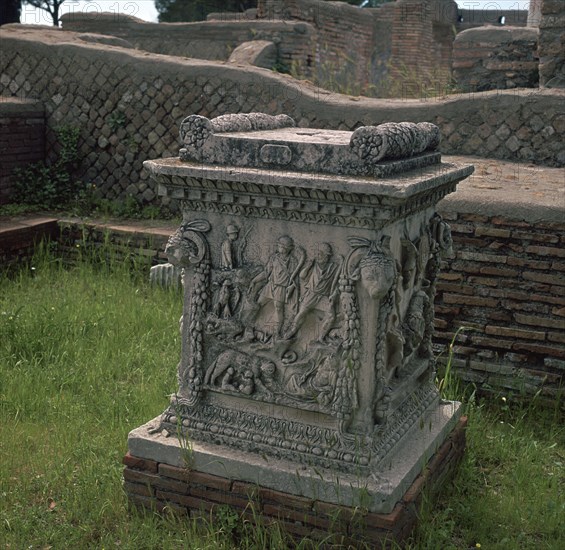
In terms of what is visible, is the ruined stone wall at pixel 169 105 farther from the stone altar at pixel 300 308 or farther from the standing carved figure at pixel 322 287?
the standing carved figure at pixel 322 287

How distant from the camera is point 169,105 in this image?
743cm

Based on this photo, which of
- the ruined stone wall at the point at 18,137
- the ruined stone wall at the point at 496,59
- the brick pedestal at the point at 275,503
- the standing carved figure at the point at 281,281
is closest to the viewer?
the brick pedestal at the point at 275,503

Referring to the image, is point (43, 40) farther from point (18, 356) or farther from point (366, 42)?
point (366, 42)

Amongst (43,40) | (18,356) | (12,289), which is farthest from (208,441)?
(43,40)

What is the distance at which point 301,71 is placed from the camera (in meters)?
10.0

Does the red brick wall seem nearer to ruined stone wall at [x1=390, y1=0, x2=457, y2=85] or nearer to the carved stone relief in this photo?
the carved stone relief

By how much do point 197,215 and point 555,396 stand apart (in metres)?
2.44

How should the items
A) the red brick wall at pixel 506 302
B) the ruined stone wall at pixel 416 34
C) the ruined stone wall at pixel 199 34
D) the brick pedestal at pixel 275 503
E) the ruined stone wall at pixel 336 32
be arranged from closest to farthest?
the brick pedestal at pixel 275 503 → the red brick wall at pixel 506 302 → the ruined stone wall at pixel 199 34 → the ruined stone wall at pixel 336 32 → the ruined stone wall at pixel 416 34

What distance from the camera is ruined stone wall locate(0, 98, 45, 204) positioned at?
24.8 feet

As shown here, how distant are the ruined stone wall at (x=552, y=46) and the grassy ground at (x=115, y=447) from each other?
338cm

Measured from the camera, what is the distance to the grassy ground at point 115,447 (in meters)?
3.09

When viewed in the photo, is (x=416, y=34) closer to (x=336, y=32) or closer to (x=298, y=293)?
(x=336, y=32)

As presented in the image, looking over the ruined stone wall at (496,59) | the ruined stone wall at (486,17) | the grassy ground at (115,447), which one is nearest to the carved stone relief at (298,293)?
the grassy ground at (115,447)

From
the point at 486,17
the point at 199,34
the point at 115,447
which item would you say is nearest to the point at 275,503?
the point at 115,447
